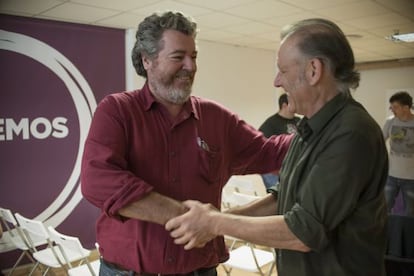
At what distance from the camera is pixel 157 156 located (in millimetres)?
1315

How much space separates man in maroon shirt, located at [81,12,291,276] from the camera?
1.17 meters

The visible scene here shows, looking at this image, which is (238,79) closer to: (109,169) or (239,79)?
(239,79)

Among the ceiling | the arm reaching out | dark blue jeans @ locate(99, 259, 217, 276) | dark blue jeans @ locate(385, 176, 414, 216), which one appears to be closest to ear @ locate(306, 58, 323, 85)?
the arm reaching out

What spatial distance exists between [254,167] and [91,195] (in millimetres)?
699

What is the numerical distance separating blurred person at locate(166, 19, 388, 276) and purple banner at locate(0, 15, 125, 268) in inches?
130

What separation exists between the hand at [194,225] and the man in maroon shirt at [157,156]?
0.10 feet

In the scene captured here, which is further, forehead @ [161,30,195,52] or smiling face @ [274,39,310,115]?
forehead @ [161,30,195,52]

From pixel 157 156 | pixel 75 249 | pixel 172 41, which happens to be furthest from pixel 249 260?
pixel 172 41

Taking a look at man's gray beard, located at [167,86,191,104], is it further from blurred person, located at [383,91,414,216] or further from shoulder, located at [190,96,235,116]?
blurred person, located at [383,91,414,216]

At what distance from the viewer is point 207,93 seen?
18.2 ft

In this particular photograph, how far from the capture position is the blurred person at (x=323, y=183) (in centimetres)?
→ 99

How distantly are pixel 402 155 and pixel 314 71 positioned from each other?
3905 mm

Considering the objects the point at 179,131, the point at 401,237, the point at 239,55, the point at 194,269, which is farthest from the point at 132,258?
the point at 239,55

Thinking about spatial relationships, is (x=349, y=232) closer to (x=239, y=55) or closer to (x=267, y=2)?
(x=267, y=2)
